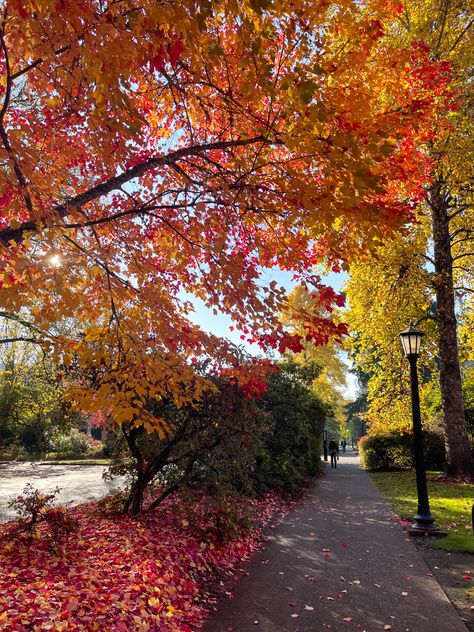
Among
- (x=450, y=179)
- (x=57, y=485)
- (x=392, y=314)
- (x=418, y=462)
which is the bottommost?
(x=57, y=485)

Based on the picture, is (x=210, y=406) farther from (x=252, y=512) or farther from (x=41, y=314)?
(x=41, y=314)

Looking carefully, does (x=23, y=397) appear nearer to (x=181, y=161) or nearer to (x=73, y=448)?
(x=73, y=448)

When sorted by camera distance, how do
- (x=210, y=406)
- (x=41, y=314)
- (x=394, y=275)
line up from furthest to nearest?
(x=394, y=275), (x=210, y=406), (x=41, y=314)

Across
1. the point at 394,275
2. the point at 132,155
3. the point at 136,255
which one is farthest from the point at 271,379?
the point at 132,155

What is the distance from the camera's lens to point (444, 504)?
30.5 ft

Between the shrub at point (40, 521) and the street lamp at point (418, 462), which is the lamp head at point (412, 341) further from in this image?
the shrub at point (40, 521)

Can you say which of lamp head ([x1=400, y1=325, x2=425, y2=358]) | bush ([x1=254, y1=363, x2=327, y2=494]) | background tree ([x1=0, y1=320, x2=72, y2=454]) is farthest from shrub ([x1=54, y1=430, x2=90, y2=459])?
lamp head ([x1=400, y1=325, x2=425, y2=358])

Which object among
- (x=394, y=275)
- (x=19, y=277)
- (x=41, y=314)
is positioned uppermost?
(x=394, y=275)

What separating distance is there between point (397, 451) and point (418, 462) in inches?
427

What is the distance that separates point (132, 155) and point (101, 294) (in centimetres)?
167

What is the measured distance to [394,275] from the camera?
45.1 feet

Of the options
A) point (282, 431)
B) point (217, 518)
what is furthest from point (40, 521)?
point (282, 431)

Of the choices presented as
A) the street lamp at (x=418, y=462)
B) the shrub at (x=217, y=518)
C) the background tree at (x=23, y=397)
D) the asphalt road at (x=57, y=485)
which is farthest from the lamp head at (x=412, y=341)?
the background tree at (x=23, y=397)

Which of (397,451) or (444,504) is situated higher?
(397,451)
